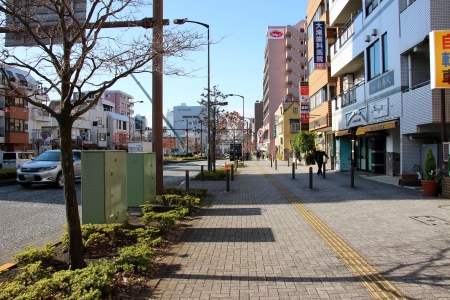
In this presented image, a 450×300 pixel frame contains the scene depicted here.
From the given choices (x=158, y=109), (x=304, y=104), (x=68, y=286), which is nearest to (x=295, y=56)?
(x=304, y=104)

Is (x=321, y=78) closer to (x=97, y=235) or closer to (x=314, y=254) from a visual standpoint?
(x=314, y=254)

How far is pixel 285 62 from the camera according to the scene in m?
81.8

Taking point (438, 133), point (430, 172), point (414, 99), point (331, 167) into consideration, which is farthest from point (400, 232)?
point (331, 167)

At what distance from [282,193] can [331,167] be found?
52.3ft

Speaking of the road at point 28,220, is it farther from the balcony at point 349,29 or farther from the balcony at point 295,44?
the balcony at point 295,44

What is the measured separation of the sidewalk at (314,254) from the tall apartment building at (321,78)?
57.0ft

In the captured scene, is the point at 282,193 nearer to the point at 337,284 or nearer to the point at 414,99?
the point at 414,99

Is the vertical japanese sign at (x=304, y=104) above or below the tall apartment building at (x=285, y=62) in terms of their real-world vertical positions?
below

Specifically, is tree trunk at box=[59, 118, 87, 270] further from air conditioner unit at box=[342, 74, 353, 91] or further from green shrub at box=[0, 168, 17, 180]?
air conditioner unit at box=[342, 74, 353, 91]

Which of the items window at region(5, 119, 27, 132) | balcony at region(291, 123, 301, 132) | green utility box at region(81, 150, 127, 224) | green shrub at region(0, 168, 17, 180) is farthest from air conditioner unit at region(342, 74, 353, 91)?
window at region(5, 119, 27, 132)

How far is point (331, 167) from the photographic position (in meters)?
28.9

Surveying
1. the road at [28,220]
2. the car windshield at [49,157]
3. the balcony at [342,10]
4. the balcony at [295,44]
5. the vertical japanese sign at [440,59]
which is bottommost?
the road at [28,220]

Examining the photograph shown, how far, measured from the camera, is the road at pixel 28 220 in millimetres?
6841

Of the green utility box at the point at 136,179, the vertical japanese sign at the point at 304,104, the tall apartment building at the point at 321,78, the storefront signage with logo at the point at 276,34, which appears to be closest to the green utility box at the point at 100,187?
the green utility box at the point at 136,179
